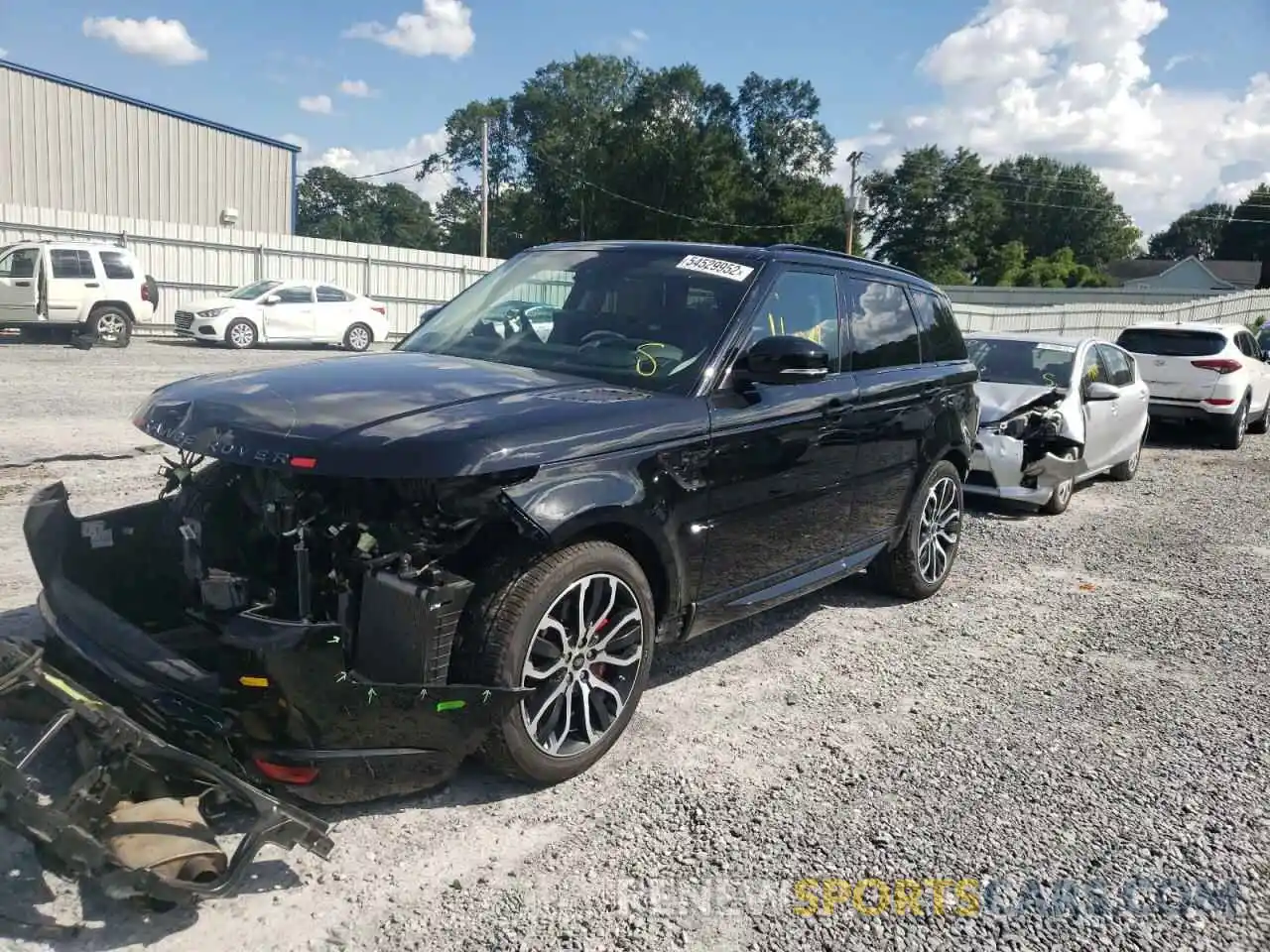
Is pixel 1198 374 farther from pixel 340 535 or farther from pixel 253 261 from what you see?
pixel 253 261

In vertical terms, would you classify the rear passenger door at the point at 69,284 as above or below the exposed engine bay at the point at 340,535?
above

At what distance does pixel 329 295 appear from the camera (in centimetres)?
2195

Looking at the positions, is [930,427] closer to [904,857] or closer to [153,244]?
[904,857]

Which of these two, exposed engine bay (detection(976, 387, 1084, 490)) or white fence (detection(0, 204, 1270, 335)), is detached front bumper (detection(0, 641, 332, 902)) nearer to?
exposed engine bay (detection(976, 387, 1084, 490))

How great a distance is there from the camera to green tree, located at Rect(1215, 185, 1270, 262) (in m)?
108

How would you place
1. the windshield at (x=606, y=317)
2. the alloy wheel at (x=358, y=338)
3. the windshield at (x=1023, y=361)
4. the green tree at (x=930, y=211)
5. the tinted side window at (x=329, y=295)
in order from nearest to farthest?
the windshield at (x=606, y=317), the windshield at (x=1023, y=361), the tinted side window at (x=329, y=295), the alloy wheel at (x=358, y=338), the green tree at (x=930, y=211)

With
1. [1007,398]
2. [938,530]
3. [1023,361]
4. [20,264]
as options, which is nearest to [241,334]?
[20,264]

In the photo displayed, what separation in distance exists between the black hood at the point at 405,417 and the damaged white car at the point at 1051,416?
5031 millimetres

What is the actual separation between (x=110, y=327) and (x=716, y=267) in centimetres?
1764

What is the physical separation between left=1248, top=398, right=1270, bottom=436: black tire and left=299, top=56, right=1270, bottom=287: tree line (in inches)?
1898

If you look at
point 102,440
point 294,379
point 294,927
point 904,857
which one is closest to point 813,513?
point 904,857

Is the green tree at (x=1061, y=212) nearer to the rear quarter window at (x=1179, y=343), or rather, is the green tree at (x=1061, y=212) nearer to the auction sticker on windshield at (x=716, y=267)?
the rear quarter window at (x=1179, y=343)

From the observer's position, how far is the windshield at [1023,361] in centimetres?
966

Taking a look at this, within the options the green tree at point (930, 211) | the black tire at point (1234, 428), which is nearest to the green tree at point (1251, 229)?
the green tree at point (930, 211)
